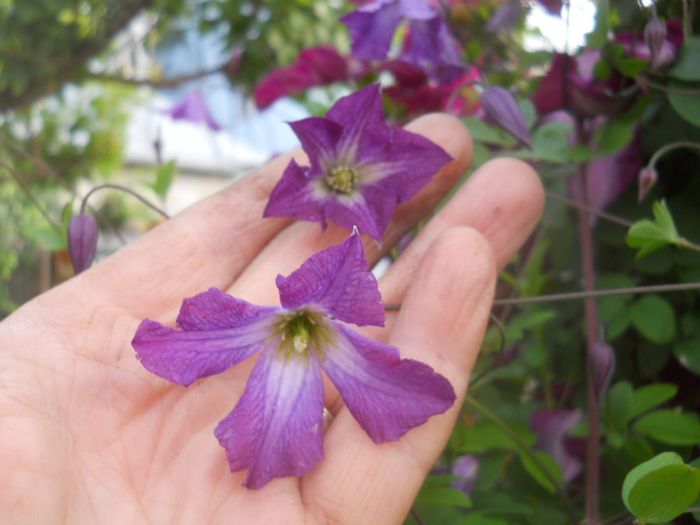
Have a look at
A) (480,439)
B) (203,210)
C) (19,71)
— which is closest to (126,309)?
(203,210)

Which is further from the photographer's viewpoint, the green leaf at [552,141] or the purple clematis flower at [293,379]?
the green leaf at [552,141]

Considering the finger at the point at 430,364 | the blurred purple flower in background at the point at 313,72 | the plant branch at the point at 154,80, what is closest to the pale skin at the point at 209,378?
the finger at the point at 430,364

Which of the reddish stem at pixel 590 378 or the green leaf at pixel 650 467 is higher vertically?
the green leaf at pixel 650 467

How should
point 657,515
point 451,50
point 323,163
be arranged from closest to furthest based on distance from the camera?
point 657,515
point 323,163
point 451,50

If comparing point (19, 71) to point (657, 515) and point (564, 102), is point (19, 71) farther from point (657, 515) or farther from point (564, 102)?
point (657, 515)

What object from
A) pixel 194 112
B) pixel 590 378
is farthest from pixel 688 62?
pixel 194 112

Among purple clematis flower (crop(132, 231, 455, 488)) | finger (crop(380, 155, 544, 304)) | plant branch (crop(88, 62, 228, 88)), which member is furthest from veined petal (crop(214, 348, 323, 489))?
plant branch (crop(88, 62, 228, 88))

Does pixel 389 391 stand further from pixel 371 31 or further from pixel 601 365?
pixel 371 31

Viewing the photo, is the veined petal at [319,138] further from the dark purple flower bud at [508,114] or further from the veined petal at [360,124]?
the dark purple flower bud at [508,114]
